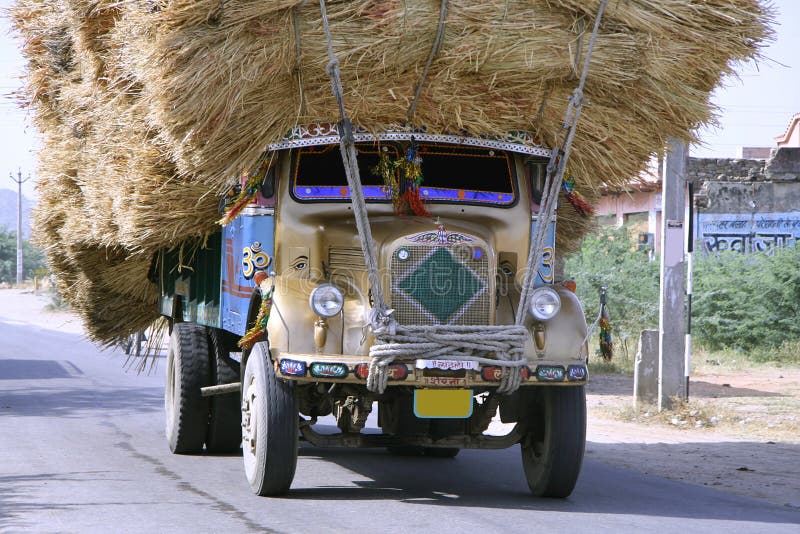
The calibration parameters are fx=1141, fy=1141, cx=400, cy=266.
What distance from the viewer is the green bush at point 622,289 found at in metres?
20.6

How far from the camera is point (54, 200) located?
11.9m

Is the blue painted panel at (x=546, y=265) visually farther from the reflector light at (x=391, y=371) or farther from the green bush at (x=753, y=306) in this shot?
the green bush at (x=753, y=306)

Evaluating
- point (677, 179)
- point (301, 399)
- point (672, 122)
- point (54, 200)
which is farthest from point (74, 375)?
point (672, 122)

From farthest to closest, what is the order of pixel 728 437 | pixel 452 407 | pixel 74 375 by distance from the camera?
pixel 74 375, pixel 728 437, pixel 452 407

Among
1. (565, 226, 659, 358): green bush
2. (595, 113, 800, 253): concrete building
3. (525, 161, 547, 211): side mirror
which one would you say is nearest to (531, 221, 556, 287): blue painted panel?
(525, 161, 547, 211): side mirror

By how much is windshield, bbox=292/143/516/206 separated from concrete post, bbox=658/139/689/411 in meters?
5.04

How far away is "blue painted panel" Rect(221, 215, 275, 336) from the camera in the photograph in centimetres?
755

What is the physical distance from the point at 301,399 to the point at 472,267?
1.43 metres

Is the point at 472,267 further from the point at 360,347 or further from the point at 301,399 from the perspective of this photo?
the point at 301,399

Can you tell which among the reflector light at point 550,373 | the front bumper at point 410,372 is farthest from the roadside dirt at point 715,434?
the front bumper at point 410,372

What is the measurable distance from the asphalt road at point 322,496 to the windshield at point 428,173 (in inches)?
79.0

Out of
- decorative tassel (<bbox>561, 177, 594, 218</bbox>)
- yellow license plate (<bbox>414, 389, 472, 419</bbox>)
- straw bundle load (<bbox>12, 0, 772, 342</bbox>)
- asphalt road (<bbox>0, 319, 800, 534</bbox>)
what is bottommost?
asphalt road (<bbox>0, 319, 800, 534</bbox>)

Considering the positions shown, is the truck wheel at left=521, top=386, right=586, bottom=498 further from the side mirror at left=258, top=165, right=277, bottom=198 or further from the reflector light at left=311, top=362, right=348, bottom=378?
the side mirror at left=258, top=165, right=277, bottom=198

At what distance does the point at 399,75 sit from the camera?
712 cm
